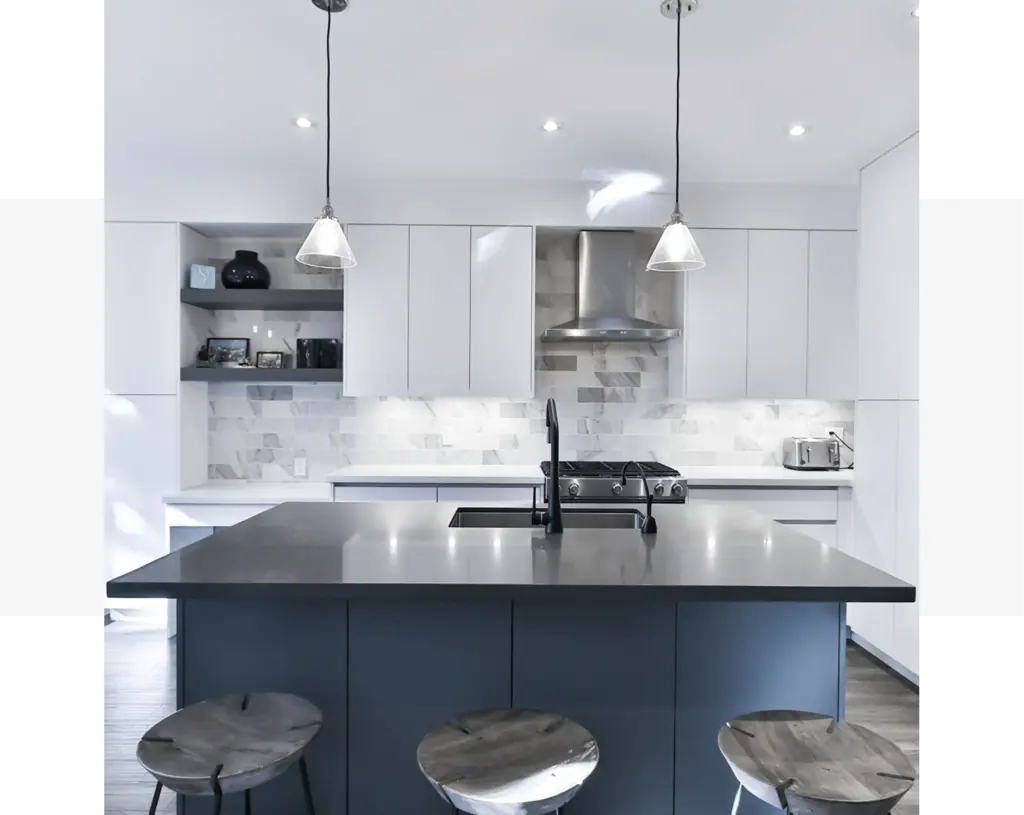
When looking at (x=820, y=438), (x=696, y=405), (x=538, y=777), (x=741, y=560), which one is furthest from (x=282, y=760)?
(x=820, y=438)

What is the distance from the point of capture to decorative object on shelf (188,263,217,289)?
3.94m

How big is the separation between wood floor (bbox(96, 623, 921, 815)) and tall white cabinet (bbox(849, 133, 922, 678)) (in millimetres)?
243

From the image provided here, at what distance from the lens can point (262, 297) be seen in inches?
155

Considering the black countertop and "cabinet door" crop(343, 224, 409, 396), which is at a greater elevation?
"cabinet door" crop(343, 224, 409, 396)

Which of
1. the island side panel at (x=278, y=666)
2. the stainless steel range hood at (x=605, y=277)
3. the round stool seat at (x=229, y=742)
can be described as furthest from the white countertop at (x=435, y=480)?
the round stool seat at (x=229, y=742)

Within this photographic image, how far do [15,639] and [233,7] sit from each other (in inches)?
83.0

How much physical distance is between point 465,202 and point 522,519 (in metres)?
2.28

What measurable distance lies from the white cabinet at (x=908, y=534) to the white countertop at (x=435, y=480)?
506mm

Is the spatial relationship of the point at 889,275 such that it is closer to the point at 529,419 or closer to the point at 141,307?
the point at 529,419

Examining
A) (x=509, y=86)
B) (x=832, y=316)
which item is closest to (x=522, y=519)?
(x=509, y=86)

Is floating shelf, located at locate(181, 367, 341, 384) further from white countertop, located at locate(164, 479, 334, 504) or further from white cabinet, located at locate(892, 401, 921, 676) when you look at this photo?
white cabinet, located at locate(892, 401, 921, 676)

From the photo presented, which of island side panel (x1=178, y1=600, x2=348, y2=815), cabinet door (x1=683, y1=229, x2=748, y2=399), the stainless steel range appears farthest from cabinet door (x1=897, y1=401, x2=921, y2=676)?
island side panel (x1=178, y1=600, x2=348, y2=815)

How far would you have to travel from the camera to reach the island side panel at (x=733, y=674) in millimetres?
1753

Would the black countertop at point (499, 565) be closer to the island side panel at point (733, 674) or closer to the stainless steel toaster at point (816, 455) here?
the island side panel at point (733, 674)
